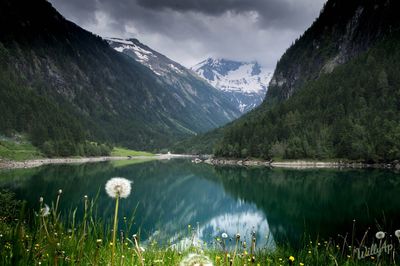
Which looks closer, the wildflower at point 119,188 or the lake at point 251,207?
the wildflower at point 119,188

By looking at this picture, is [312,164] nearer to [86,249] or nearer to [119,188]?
[86,249]

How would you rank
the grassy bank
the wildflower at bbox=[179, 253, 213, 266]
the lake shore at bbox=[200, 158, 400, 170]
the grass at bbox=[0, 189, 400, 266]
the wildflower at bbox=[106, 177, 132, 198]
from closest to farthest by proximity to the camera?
the wildflower at bbox=[179, 253, 213, 266], the grass at bbox=[0, 189, 400, 266], the wildflower at bbox=[106, 177, 132, 198], the lake shore at bbox=[200, 158, 400, 170], the grassy bank

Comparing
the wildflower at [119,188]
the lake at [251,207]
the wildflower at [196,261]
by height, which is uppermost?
the wildflower at [119,188]

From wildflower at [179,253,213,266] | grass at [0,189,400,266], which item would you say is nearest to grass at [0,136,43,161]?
grass at [0,189,400,266]

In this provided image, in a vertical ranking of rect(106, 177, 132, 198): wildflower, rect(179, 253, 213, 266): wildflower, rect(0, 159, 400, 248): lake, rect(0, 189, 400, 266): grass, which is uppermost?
rect(106, 177, 132, 198): wildflower

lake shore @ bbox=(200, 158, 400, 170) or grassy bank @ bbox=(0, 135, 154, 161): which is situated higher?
grassy bank @ bbox=(0, 135, 154, 161)

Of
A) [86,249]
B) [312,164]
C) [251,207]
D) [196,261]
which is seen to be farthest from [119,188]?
[312,164]

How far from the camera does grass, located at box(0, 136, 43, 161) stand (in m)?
158

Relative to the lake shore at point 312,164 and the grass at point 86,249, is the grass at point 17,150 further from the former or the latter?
the grass at point 86,249

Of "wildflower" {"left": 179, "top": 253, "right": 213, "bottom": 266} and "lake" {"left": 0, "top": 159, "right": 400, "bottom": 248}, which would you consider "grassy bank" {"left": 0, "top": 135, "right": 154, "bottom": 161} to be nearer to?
"lake" {"left": 0, "top": 159, "right": 400, "bottom": 248}

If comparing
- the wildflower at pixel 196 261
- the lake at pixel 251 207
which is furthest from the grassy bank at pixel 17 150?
the wildflower at pixel 196 261

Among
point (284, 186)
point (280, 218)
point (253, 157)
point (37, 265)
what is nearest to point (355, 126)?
point (253, 157)

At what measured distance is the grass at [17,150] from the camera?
519 ft

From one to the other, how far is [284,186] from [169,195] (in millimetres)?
27575
